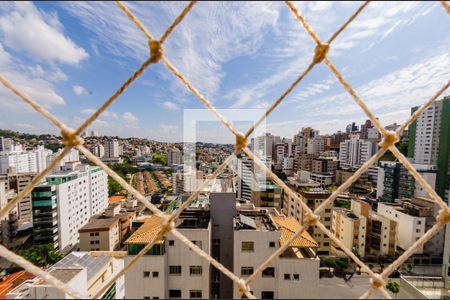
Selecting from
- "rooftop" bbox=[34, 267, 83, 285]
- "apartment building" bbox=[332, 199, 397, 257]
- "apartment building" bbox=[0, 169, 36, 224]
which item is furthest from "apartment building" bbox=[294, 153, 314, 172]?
"apartment building" bbox=[0, 169, 36, 224]

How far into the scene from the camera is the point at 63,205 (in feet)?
24.9

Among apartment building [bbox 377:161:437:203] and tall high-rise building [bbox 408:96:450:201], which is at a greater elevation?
tall high-rise building [bbox 408:96:450:201]

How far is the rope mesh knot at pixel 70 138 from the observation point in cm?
56

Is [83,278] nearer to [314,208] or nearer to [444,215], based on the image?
[444,215]

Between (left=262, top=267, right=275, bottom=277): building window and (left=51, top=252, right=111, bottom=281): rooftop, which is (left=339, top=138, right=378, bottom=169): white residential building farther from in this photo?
(left=51, top=252, right=111, bottom=281): rooftop

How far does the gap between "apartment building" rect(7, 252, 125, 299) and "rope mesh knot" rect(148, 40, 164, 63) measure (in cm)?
127

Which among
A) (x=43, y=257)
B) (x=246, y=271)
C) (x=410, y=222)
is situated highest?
(x=246, y=271)

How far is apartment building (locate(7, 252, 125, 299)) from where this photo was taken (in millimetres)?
1343

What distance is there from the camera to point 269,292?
234 centimetres

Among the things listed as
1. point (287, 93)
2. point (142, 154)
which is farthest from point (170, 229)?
point (142, 154)

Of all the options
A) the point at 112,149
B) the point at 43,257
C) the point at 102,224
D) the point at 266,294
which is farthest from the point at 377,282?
the point at 112,149

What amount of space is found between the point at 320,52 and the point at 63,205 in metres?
9.87

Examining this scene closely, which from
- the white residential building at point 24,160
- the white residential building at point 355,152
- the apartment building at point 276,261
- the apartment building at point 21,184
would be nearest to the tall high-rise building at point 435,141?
the white residential building at point 355,152

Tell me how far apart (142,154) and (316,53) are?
20280mm
